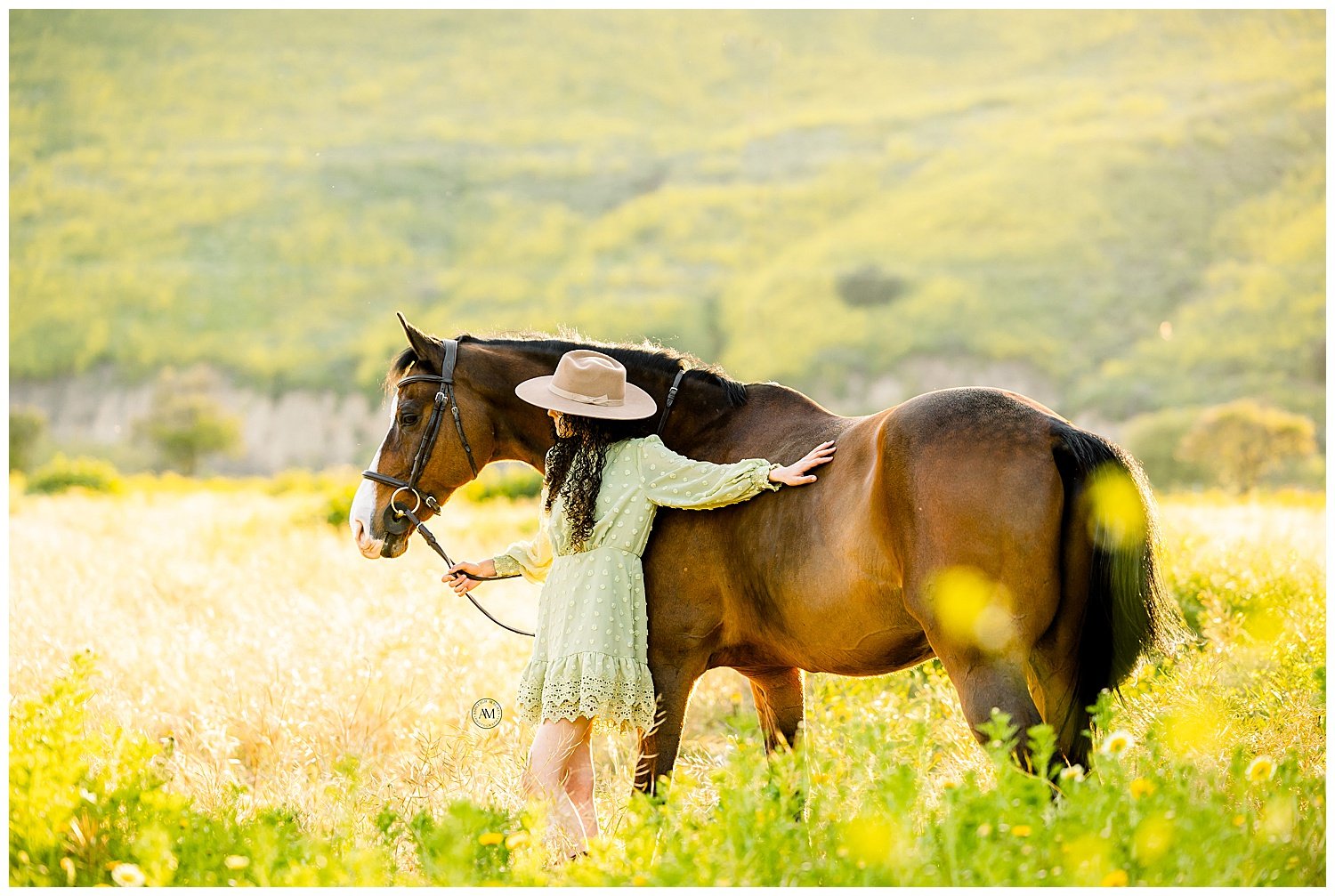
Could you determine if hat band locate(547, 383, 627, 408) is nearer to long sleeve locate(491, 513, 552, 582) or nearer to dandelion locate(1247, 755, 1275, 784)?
long sleeve locate(491, 513, 552, 582)

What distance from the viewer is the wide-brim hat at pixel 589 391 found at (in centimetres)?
395


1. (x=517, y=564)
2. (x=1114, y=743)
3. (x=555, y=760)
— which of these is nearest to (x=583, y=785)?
(x=555, y=760)

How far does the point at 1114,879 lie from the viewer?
258 centimetres

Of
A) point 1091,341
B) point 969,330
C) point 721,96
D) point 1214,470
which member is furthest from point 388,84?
point 1214,470

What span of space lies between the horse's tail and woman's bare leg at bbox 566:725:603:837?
1.66 metres

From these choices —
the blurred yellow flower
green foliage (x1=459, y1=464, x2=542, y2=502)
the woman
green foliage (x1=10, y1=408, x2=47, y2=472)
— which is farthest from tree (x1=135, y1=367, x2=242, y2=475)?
the blurred yellow flower

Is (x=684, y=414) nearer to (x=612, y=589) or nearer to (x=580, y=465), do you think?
(x=580, y=465)

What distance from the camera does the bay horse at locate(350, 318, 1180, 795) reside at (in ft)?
10.6

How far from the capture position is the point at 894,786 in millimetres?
2684

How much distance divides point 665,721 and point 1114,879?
1.71m

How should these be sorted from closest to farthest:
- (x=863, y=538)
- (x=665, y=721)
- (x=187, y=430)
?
(x=863, y=538)
(x=665, y=721)
(x=187, y=430)

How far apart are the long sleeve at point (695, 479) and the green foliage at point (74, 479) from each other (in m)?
21.7

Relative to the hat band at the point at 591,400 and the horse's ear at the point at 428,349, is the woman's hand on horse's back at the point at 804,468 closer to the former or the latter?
the hat band at the point at 591,400

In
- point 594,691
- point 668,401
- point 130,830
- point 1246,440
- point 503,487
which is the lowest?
point 1246,440
